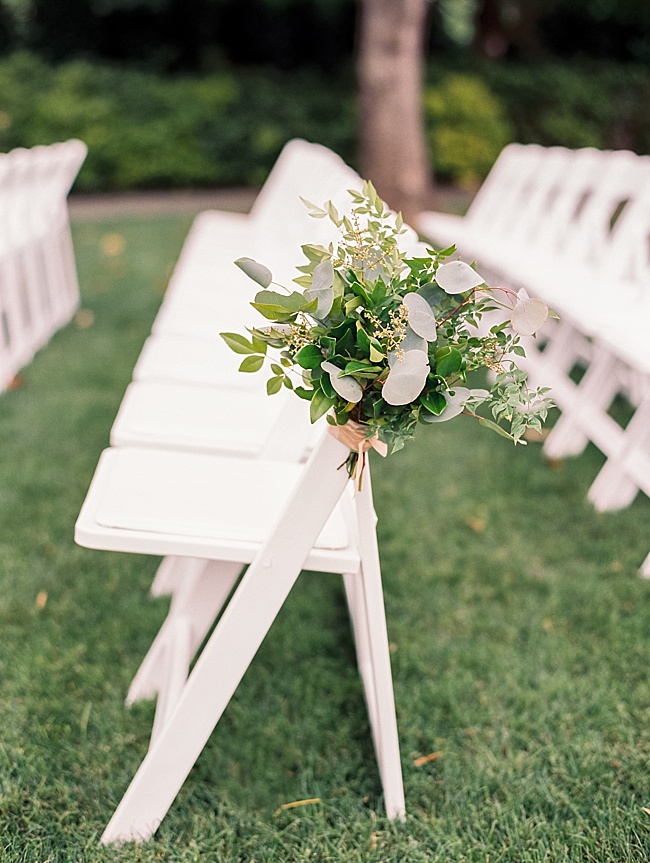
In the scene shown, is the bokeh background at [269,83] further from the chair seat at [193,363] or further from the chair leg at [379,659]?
the chair leg at [379,659]

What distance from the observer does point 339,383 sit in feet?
4.67

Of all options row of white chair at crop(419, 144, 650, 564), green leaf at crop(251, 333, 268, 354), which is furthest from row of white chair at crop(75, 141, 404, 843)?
row of white chair at crop(419, 144, 650, 564)

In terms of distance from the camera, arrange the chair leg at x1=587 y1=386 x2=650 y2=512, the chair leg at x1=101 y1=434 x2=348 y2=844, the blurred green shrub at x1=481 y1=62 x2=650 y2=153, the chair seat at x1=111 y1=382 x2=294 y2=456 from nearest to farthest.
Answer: the chair leg at x1=101 y1=434 x2=348 y2=844 < the chair seat at x1=111 y1=382 x2=294 y2=456 < the chair leg at x1=587 y1=386 x2=650 y2=512 < the blurred green shrub at x1=481 y1=62 x2=650 y2=153

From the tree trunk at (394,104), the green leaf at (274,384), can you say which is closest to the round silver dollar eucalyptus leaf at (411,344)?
the green leaf at (274,384)

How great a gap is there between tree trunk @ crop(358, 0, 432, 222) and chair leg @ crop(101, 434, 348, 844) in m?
6.95

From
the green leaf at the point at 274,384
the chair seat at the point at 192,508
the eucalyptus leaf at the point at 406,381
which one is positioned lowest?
the chair seat at the point at 192,508

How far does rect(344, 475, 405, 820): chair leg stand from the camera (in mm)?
1800

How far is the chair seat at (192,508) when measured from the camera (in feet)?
5.95

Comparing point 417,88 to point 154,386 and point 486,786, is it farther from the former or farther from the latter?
point 486,786

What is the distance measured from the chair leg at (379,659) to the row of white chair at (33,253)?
11.1 ft

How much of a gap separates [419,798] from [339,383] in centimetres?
119

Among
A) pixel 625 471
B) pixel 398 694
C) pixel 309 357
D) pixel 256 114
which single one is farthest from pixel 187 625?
pixel 256 114

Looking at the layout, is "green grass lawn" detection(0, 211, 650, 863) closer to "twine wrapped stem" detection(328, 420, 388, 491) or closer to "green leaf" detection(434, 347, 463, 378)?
"twine wrapped stem" detection(328, 420, 388, 491)

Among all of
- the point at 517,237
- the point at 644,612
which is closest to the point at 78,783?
the point at 644,612
